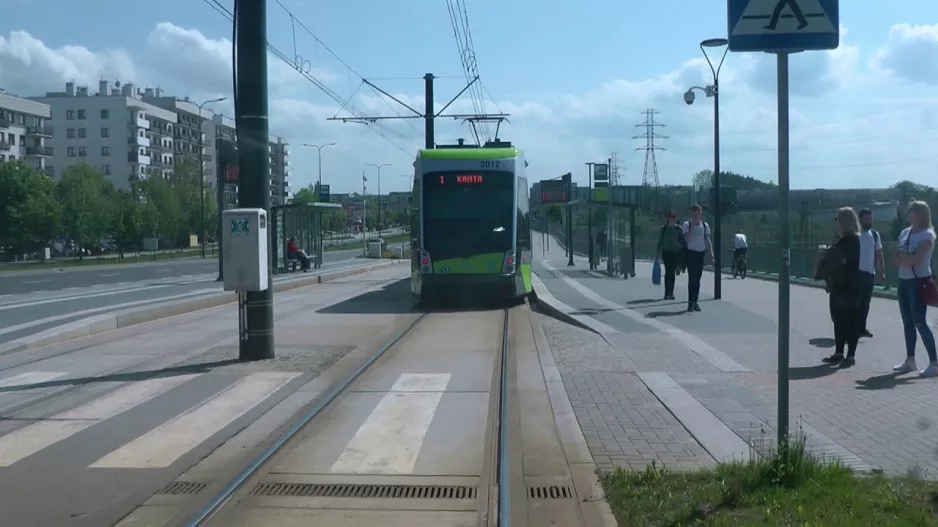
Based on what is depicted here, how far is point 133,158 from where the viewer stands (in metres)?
112

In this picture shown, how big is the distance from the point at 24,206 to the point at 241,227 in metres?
65.8

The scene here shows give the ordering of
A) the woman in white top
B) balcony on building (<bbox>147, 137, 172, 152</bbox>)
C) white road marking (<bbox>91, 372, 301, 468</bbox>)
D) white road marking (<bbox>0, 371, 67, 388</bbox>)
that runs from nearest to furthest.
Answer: white road marking (<bbox>91, 372, 301, 468</bbox>)
the woman in white top
white road marking (<bbox>0, 371, 67, 388</bbox>)
balcony on building (<bbox>147, 137, 172, 152</bbox>)

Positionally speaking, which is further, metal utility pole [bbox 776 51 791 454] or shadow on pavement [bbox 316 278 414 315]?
shadow on pavement [bbox 316 278 414 315]

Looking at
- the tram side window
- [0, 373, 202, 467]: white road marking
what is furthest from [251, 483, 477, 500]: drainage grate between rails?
the tram side window

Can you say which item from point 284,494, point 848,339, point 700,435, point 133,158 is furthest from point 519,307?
point 133,158

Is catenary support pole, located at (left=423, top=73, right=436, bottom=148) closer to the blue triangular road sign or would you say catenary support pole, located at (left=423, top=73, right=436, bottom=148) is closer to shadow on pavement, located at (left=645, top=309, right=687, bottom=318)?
shadow on pavement, located at (left=645, top=309, right=687, bottom=318)

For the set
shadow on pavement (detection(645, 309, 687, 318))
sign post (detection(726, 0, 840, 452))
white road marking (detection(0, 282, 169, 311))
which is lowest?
white road marking (detection(0, 282, 169, 311))

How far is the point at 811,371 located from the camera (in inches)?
425

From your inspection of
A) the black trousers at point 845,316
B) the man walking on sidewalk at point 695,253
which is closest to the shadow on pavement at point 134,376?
the black trousers at point 845,316

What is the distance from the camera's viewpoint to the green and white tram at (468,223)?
20.5 metres

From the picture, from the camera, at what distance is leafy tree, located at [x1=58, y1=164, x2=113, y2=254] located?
77.8 meters

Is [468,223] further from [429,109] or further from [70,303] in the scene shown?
[429,109]

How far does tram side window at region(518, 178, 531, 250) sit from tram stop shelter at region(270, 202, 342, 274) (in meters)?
20.0

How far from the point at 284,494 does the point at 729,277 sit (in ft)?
88.1
